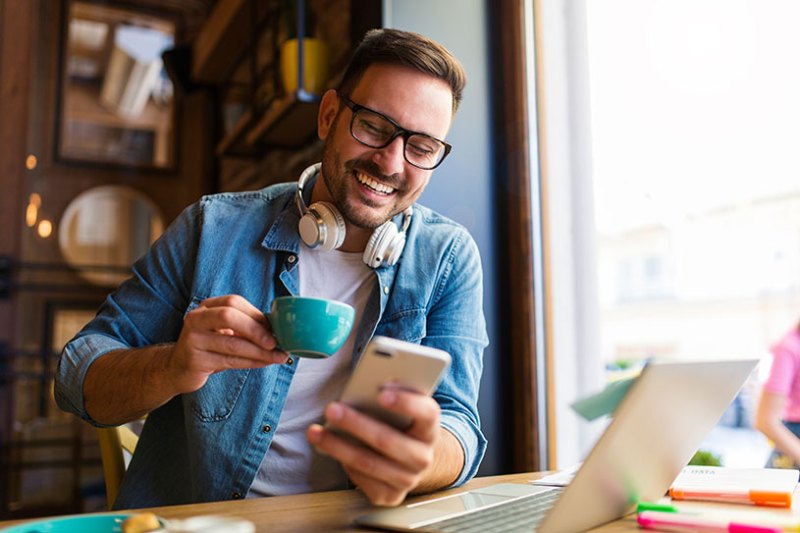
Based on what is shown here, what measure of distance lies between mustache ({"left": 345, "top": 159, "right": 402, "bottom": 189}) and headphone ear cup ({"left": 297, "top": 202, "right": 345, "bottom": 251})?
9 centimetres

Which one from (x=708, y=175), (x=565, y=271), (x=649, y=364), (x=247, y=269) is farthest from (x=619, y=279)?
(x=649, y=364)

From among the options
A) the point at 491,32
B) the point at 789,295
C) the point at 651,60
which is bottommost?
the point at 789,295

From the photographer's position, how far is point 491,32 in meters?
2.19

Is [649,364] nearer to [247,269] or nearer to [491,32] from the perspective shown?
[247,269]

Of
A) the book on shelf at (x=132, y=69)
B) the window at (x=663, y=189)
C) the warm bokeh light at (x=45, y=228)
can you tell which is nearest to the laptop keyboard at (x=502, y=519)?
the window at (x=663, y=189)

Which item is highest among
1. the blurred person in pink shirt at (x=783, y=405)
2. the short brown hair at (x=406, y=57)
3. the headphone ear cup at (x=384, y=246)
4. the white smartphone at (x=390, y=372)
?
the short brown hair at (x=406, y=57)

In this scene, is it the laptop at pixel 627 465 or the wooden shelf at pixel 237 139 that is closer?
the laptop at pixel 627 465

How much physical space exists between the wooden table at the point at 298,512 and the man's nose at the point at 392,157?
1.91ft

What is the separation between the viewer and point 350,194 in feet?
4.53

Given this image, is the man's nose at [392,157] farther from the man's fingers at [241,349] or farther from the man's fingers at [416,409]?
the man's fingers at [416,409]

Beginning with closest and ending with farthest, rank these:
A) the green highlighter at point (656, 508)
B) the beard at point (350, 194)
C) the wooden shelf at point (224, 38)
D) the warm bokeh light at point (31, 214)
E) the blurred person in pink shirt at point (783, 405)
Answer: the green highlighter at point (656, 508) < the beard at point (350, 194) < the blurred person in pink shirt at point (783, 405) < the wooden shelf at point (224, 38) < the warm bokeh light at point (31, 214)

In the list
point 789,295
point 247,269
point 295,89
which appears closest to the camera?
point 247,269

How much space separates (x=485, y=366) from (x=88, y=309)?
2342 mm

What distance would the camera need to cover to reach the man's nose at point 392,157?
1333 millimetres
